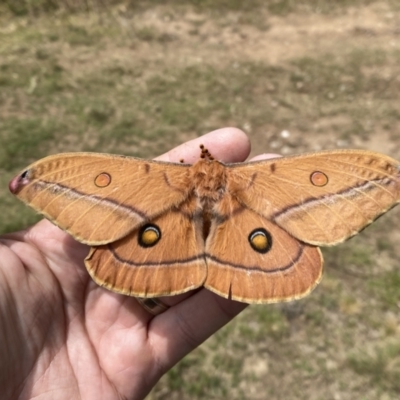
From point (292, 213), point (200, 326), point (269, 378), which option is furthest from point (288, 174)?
point (269, 378)

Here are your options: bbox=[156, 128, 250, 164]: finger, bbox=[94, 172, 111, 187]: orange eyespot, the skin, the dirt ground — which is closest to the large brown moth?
bbox=[94, 172, 111, 187]: orange eyespot

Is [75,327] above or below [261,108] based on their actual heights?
above

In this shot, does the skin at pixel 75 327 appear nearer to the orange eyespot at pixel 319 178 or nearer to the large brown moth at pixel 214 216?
the large brown moth at pixel 214 216

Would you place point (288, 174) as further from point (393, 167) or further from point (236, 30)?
point (236, 30)

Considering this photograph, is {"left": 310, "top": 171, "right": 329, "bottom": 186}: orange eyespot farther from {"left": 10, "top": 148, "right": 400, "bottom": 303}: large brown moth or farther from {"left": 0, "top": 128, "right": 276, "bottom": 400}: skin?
{"left": 0, "top": 128, "right": 276, "bottom": 400}: skin

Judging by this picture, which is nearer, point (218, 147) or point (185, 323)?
point (185, 323)

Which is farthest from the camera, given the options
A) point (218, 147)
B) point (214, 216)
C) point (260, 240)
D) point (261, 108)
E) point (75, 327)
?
point (261, 108)

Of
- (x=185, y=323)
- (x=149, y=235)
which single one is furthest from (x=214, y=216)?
(x=185, y=323)

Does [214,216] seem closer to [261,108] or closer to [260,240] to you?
[260,240]
